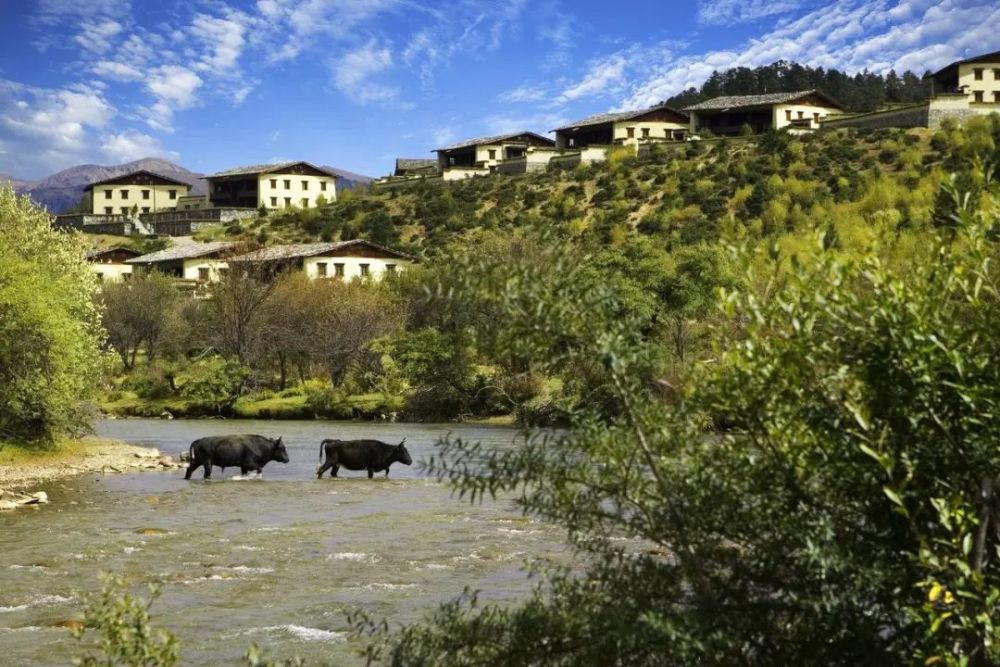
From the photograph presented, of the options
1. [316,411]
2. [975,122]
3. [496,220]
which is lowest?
[316,411]

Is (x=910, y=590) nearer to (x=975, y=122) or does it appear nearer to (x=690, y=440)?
(x=690, y=440)

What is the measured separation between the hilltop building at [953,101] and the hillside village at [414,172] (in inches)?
3.5

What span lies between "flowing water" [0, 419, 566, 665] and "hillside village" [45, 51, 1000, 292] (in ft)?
166

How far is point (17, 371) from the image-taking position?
28.6 metres

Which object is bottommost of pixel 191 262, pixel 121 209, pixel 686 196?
pixel 191 262

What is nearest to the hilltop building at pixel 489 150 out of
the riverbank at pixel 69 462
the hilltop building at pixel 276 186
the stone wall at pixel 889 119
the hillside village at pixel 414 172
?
the hillside village at pixel 414 172

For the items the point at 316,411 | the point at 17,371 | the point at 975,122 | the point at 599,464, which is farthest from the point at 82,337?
the point at 975,122

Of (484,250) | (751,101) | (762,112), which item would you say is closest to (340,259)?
(762,112)

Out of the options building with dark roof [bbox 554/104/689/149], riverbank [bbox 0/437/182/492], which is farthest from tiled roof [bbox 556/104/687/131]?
riverbank [bbox 0/437/182/492]

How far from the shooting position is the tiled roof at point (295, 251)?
7538cm

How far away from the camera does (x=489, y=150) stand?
120125 millimetres

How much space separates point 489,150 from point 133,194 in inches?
1683

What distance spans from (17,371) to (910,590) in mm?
27063

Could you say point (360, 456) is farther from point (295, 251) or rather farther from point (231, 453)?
point (295, 251)
